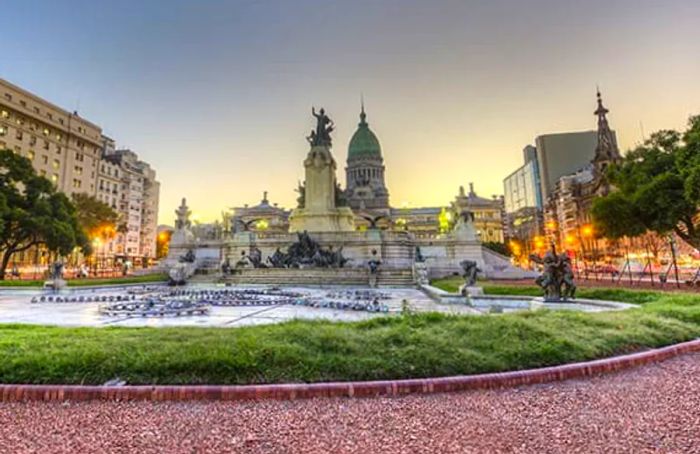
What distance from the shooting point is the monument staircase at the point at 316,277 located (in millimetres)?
28781

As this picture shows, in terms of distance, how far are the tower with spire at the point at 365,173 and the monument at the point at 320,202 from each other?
2306 inches

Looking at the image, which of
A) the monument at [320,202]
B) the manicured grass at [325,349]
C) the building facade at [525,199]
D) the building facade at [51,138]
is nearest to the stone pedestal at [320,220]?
the monument at [320,202]

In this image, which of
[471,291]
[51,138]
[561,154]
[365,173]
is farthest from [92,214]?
[561,154]

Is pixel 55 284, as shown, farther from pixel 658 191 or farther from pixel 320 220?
pixel 658 191

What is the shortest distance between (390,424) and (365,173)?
11080cm

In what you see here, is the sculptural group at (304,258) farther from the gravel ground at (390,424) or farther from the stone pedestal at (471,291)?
the gravel ground at (390,424)

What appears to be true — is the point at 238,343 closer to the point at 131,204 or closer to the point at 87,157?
the point at 87,157

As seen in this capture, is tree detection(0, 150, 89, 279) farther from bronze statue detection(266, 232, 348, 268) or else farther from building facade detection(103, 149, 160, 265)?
building facade detection(103, 149, 160, 265)

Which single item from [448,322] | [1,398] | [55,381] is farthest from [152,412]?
[448,322]

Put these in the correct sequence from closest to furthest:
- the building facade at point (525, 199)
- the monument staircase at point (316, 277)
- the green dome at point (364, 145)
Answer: the monument staircase at point (316, 277)
the green dome at point (364, 145)
the building facade at point (525, 199)

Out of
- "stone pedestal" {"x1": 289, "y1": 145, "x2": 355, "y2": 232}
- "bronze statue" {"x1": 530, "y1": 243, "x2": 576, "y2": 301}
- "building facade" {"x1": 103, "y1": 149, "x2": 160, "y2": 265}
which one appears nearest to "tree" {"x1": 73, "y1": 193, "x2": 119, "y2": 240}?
"building facade" {"x1": 103, "y1": 149, "x2": 160, "y2": 265}

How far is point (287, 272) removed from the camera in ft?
101

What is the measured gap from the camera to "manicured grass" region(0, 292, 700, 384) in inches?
215

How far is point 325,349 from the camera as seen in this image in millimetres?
6367
